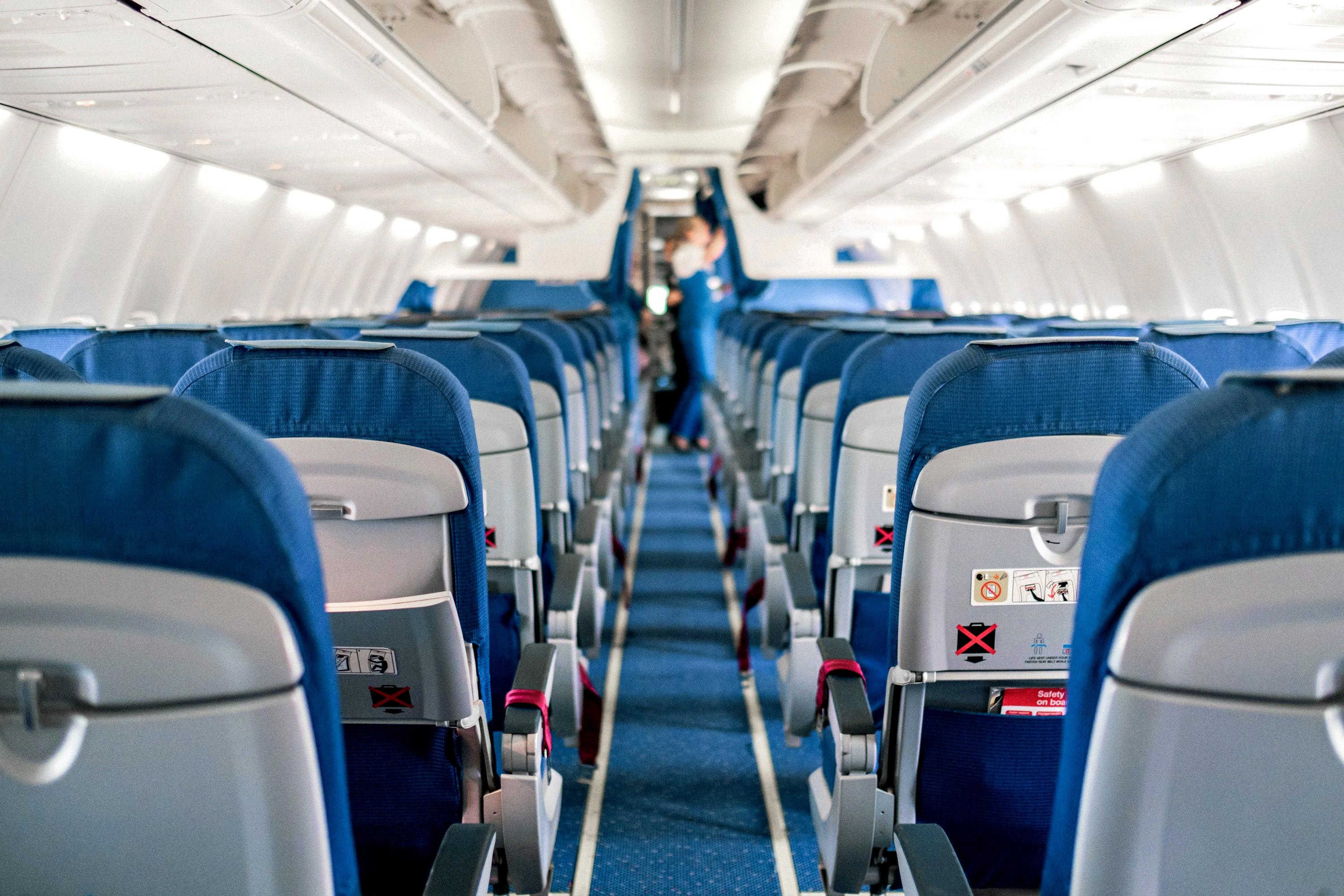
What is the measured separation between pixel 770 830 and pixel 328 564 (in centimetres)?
206

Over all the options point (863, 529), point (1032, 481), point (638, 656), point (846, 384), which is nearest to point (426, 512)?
point (1032, 481)

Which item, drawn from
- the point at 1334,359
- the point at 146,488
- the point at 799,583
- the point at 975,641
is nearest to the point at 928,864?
the point at 975,641

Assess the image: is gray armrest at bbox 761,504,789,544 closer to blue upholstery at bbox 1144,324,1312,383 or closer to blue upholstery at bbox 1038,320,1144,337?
blue upholstery at bbox 1038,320,1144,337

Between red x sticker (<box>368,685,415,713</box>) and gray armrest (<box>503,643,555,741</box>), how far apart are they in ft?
0.89

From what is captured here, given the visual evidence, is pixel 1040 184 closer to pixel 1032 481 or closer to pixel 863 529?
pixel 863 529

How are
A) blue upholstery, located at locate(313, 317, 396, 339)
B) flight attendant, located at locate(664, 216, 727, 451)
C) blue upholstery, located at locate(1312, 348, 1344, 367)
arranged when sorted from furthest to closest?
flight attendant, located at locate(664, 216, 727, 451) < blue upholstery, located at locate(313, 317, 396, 339) < blue upholstery, located at locate(1312, 348, 1344, 367)

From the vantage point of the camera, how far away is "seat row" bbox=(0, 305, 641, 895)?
35.6 inches

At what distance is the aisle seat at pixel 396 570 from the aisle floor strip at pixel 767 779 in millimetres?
1288

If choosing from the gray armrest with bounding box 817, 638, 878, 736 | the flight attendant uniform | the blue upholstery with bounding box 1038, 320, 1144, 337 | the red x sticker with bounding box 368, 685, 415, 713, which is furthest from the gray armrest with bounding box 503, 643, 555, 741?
the flight attendant uniform

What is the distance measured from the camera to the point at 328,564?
5.82ft

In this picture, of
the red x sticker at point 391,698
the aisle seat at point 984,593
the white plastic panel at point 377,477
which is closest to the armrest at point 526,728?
the red x sticker at point 391,698

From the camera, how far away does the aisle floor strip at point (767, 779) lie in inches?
117

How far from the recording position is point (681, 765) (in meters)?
3.69

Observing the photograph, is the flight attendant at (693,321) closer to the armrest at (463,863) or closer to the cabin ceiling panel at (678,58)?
the cabin ceiling panel at (678,58)
